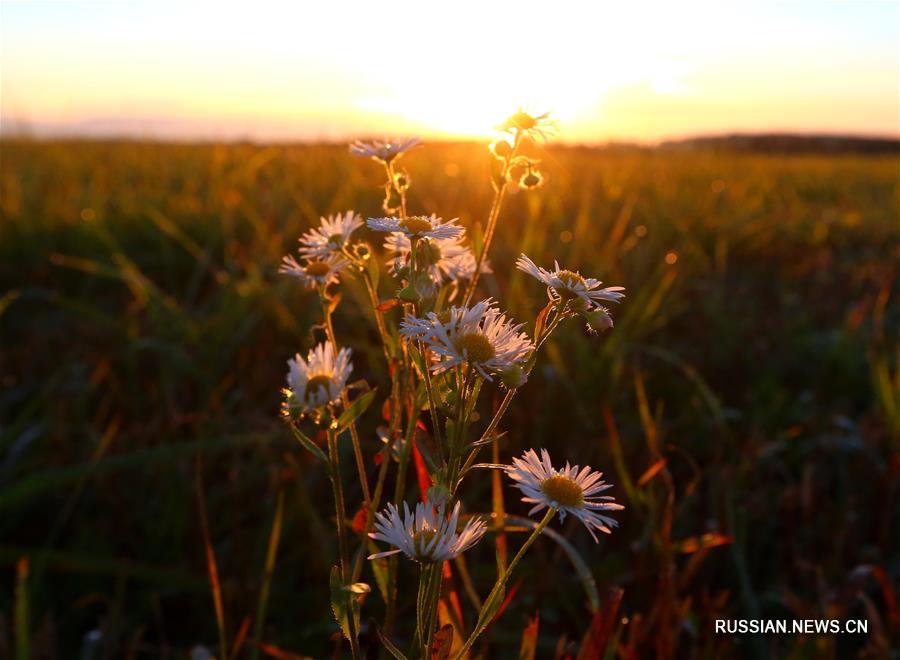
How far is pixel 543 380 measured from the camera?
2289 millimetres

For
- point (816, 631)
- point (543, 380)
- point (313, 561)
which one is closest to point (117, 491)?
point (313, 561)

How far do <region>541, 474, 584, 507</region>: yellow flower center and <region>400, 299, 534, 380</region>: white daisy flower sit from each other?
12cm

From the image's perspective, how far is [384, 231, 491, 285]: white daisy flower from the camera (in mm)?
890

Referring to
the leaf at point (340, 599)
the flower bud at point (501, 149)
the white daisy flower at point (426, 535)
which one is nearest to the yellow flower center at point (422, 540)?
the white daisy flower at point (426, 535)

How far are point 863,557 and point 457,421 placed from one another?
1.42m

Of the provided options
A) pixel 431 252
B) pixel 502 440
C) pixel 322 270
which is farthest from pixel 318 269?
pixel 502 440

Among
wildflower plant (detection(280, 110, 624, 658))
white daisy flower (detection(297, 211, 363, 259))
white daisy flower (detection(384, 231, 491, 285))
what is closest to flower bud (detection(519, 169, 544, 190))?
wildflower plant (detection(280, 110, 624, 658))

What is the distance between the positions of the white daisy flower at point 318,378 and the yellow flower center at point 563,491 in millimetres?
219

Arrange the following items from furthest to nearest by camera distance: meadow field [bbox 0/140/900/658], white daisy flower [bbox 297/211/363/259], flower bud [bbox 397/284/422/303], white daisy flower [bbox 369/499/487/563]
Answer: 1. meadow field [bbox 0/140/900/658]
2. white daisy flower [bbox 297/211/363/259]
3. flower bud [bbox 397/284/422/303]
4. white daisy flower [bbox 369/499/487/563]

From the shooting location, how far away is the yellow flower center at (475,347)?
0.71 m

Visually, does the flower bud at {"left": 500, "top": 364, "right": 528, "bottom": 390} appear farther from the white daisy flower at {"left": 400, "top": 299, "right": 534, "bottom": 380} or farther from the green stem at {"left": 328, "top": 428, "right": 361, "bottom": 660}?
the green stem at {"left": 328, "top": 428, "right": 361, "bottom": 660}

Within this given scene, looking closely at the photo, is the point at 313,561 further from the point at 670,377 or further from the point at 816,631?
the point at 670,377

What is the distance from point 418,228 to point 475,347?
0.18 meters

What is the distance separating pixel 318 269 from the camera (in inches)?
37.3
